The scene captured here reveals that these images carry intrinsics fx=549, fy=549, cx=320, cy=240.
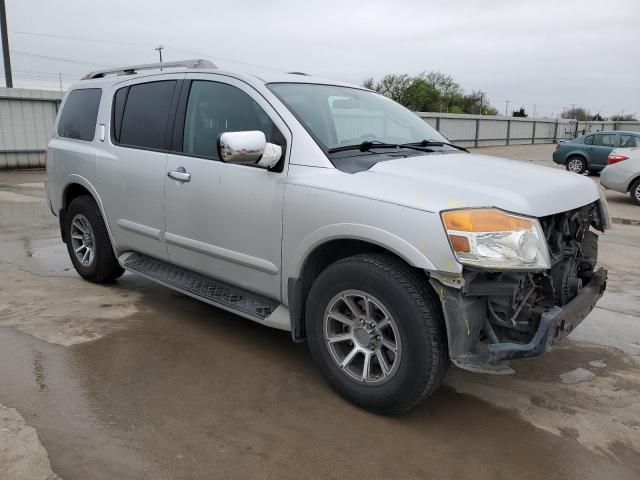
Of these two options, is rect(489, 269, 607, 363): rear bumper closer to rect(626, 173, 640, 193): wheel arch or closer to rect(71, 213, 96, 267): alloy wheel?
rect(71, 213, 96, 267): alloy wheel

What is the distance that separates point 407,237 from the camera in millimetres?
2703

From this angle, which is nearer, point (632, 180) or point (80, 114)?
point (80, 114)

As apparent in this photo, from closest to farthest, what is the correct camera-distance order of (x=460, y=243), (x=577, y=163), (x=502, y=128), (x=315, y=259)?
(x=460, y=243) → (x=315, y=259) → (x=577, y=163) → (x=502, y=128)

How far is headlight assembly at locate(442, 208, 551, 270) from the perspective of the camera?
2.57 meters

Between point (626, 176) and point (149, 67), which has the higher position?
point (149, 67)

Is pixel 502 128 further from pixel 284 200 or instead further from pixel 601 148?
pixel 284 200

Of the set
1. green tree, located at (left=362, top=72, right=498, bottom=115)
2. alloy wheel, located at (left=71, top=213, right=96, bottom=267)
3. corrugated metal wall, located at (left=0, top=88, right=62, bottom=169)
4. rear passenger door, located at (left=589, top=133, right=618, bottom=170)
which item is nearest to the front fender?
alloy wheel, located at (left=71, top=213, right=96, bottom=267)

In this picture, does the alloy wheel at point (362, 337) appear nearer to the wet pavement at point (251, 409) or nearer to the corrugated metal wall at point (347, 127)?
the wet pavement at point (251, 409)

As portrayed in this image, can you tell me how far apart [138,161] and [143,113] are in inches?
16.6

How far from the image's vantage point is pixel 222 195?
142 inches

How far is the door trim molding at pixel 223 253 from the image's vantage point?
11.3ft

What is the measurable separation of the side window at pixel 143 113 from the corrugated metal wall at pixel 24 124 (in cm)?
1304

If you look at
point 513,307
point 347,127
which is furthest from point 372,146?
point 513,307

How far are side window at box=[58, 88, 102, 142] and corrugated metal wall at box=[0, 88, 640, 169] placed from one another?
97.4 inches
